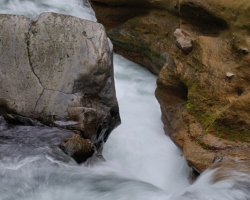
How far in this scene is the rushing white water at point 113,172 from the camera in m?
3.93

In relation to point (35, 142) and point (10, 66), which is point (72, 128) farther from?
point (10, 66)

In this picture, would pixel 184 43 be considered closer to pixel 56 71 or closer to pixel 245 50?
pixel 245 50

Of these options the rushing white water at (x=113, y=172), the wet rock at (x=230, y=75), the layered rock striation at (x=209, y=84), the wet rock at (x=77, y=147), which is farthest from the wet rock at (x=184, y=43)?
the wet rock at (x=77, y=147)

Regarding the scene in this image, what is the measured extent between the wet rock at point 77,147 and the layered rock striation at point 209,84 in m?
1.21

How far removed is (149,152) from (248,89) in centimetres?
157

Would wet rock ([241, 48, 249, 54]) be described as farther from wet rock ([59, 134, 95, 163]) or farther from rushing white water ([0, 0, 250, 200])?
wet rock ([59, 134, 95, 163])

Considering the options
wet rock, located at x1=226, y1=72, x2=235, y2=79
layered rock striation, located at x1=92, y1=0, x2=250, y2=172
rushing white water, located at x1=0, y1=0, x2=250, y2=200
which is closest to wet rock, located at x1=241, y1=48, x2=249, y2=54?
layered rock striation, located at x1=92, y1=0, x2=250, y2=172

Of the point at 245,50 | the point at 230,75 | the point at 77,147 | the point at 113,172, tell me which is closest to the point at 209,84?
the point at 230,75

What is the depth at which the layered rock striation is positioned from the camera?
4.61 metres

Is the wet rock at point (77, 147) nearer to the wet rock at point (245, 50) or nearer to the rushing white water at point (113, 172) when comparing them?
the rushing white water at point (113, 172)

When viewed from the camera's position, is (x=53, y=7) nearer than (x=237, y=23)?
No

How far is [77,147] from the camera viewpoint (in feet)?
13.9

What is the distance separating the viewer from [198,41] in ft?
17.8

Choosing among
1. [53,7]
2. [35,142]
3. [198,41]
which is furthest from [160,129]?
[53,7]
